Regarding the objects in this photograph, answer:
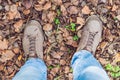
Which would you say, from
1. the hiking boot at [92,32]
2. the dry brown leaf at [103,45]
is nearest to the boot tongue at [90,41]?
the hiking boot at [92,32]

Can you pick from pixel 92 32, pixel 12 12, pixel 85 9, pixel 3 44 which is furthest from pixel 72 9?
pixel 3 44

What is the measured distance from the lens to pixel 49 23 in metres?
2.20

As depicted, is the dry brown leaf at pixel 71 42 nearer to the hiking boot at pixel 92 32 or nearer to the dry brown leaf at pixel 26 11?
the hiking boot at pixel 92 32

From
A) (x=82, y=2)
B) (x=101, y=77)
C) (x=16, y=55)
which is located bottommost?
(x=101, y=77)

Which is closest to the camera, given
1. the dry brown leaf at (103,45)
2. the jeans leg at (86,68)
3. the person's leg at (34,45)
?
the jeans leg at (86,68)

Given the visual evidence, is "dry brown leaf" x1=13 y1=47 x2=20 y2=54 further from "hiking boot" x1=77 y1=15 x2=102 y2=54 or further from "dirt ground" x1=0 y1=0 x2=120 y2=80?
"hiking boot" x1=77 y1=15 x2=102 y2=54

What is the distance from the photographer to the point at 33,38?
2199mm

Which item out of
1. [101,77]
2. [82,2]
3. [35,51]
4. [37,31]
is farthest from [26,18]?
[101,77]

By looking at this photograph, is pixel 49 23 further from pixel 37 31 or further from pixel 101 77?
pixel 101 77

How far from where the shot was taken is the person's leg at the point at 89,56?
179 centimetres

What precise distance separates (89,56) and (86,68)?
188mm

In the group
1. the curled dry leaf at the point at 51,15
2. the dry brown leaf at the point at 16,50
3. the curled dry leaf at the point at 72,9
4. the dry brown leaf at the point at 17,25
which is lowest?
the dry brown leaf at the point at 16,50

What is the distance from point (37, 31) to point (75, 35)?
0.95 ft

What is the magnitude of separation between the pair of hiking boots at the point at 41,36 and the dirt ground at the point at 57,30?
0.05 m
